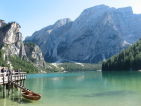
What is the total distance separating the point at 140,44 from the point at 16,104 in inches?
7653

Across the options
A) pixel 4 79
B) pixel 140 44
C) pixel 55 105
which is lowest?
pixel 55 105

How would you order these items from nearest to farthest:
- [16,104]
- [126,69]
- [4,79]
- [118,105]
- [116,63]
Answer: [118,105]
[16,104]
[4,79]
[126,69]
[116,63]

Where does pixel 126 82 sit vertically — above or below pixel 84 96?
below

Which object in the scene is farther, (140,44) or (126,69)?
(140,44)

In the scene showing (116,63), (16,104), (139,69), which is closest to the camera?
(16,104)

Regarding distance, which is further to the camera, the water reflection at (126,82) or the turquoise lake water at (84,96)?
the water reflection at (126,82)

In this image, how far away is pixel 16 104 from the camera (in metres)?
28.8

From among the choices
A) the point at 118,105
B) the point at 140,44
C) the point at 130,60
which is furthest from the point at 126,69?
the point at 118,105

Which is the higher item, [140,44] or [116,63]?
[140,44]

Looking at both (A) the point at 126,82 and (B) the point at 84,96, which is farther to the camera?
(A) the point at 126,82

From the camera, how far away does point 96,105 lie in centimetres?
2725

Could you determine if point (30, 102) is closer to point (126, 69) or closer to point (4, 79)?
point (4, 79)

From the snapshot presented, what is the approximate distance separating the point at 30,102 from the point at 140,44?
19220 centimetres

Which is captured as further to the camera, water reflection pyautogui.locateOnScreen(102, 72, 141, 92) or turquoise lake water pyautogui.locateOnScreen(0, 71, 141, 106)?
water reflection pyautogui.locateOnScreen(102, 72, 141, 92)
